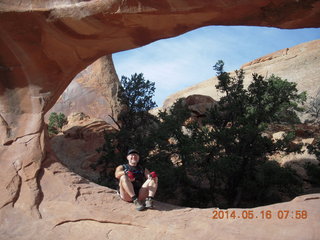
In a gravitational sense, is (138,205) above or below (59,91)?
below

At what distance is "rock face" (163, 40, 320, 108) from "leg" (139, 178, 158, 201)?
1859cm

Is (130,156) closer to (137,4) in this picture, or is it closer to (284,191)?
A: (137,4)

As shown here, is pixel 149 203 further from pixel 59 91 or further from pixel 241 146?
pixel 241 146

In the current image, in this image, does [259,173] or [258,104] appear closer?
[259,173]

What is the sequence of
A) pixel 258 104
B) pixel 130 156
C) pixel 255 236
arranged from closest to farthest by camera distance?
pixel 255 236 < pixel 130 156 < pixel 258 104

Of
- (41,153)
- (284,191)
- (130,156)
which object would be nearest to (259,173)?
(284,191)

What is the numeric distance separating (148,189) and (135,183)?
0.26 metres

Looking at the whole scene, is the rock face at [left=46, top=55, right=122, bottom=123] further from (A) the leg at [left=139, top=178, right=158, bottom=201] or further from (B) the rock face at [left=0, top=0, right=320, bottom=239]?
(A) the leg at [left=139, top=178, right=158, bottom=201]

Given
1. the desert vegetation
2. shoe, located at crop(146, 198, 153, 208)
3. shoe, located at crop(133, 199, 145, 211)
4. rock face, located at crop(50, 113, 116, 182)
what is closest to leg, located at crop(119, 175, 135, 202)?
shoe, located at crop(133, 199, 145, 211)

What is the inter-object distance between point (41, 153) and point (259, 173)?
17.5ft

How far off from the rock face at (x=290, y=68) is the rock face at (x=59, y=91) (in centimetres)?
1769

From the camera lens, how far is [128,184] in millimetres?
4898

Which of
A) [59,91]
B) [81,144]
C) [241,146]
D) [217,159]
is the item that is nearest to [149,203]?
[59,91]

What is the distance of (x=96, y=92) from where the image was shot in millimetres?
13859
